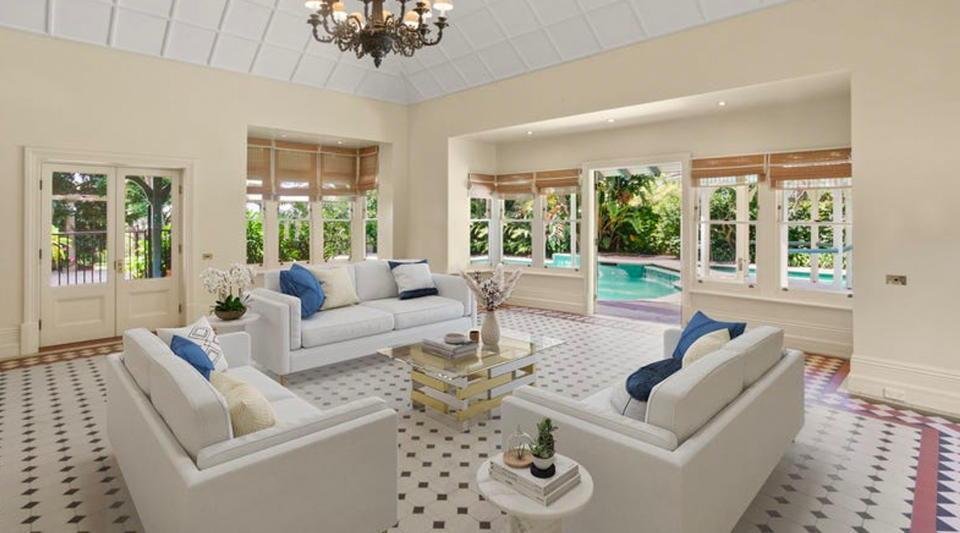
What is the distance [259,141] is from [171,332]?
5.62 meters

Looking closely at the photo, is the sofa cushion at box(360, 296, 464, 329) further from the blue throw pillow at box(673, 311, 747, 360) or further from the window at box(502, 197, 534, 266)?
the window at box(502, 197, 534, 266)

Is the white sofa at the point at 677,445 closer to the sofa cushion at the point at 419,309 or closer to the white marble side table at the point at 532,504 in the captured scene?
the white marble side table at the point at 532,504

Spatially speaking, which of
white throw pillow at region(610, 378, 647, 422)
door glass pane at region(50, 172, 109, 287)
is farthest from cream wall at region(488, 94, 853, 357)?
door glass pane at region(50, 172, 109, 287)

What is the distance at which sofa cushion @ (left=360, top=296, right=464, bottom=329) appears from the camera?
16.5 feet

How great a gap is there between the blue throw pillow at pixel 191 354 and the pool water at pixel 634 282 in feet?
28.0

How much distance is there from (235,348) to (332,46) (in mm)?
4878

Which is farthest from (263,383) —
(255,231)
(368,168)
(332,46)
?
(368,168)

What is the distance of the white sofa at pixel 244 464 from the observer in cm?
164

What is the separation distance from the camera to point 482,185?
8438mm

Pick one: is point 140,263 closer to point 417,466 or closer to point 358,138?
point 358,138

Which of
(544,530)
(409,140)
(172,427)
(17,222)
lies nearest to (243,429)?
(172,427)

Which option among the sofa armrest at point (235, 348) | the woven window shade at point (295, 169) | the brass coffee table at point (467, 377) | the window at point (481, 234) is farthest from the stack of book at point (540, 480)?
the woven window shade at point (295, 169)

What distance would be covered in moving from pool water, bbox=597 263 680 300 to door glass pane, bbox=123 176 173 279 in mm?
7481

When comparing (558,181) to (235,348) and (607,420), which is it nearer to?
(235,348)
